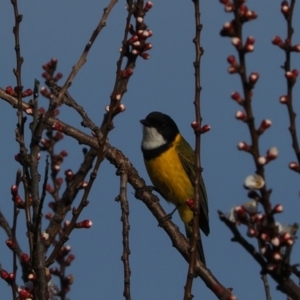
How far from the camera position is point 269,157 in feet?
9.66

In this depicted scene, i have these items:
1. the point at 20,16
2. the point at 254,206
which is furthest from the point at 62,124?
the point at 254,206

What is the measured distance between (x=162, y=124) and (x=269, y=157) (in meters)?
7.85

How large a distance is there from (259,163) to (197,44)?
4.42 ft

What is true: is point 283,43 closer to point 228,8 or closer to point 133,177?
point 228,8

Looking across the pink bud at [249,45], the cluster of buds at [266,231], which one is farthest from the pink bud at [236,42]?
the cluster of buds at [266,231]

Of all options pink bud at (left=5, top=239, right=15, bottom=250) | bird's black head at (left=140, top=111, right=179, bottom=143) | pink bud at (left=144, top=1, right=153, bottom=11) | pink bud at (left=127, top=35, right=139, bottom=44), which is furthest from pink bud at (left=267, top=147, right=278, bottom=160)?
bird's black head at (left=140, top=111, right=179, bottom=143)

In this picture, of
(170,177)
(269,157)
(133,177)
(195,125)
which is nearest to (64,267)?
(133,177)

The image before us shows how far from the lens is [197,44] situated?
13.1 feet

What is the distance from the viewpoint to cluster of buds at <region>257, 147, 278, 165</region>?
2814mm

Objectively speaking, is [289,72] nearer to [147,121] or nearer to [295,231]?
[295,231]

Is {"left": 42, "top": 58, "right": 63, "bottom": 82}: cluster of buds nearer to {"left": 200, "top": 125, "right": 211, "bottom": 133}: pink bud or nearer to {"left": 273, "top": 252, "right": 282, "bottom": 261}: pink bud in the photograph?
{"left": 200, "top": 125, "right": 211, "bottom": 133}: pink bud

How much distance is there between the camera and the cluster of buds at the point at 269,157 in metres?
2.81

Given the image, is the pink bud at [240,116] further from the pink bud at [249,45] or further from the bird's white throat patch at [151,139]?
the bird's white throat patch at [151,139]

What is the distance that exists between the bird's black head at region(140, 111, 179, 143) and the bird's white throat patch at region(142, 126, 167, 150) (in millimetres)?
58
